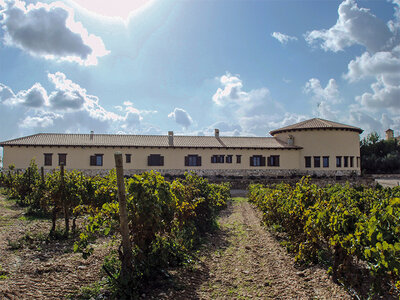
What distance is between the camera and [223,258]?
6590mm

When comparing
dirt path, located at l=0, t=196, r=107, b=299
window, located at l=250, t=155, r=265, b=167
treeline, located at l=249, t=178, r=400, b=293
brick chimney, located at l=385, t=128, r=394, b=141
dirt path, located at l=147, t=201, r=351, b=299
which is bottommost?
dirt path, located at l=147, t=201, r=351, b=299

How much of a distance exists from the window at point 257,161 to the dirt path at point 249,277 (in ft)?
69.7

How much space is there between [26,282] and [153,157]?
22.8 m

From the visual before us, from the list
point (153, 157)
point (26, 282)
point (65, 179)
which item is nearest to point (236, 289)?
point (26, 282)

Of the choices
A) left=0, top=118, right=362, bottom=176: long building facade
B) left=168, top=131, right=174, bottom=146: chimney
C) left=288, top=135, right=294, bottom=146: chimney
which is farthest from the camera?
left=288, top=135, right=294, bottom=146: chimney

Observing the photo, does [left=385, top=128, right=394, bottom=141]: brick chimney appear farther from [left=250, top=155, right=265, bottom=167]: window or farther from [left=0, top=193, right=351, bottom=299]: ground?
[left=0, top=193, right=351, bottom=299]: ground

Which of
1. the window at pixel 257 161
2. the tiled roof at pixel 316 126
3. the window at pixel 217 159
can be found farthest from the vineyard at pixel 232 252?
the tiled roof at pixel 316 126

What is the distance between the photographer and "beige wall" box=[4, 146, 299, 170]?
25.1 m

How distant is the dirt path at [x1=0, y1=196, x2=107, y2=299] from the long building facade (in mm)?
18585

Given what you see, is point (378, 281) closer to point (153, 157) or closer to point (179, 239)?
point (179, 239)

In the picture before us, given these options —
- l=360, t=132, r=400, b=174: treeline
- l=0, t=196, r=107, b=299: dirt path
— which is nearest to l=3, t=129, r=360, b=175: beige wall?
l=360, t=132, r=400, b=174: treeline

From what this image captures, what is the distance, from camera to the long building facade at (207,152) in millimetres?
25625

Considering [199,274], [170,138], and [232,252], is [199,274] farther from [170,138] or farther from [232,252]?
[170,138]

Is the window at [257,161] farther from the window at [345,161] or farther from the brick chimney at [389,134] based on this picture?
the brick chimney at [389,134]
